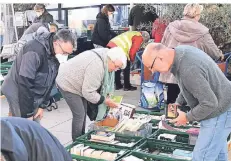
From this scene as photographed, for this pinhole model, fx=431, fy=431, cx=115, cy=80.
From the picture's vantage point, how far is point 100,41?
7.32 m

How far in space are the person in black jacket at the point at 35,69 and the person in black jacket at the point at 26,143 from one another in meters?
1.77

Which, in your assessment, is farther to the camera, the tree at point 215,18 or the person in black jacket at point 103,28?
the person in black jacket at point 103,28

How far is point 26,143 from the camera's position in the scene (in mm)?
1770

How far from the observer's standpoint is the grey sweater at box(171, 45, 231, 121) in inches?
118

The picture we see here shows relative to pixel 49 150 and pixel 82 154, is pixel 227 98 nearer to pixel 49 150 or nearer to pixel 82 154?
pixel 82 154

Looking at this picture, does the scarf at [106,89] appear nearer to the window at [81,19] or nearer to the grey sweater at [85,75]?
the grey sweater at [85,75]

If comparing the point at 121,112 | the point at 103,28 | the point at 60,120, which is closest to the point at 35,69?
the point at 121,112

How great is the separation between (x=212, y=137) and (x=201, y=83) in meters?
0.51

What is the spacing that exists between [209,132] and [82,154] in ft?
4.02

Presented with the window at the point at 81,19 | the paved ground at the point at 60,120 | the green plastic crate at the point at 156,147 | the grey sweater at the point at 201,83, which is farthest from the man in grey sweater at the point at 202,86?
the window at the point at 81,19

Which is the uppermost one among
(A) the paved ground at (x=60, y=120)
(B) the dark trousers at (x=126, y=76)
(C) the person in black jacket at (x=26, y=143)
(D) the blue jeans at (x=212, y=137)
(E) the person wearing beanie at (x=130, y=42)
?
(C) the person in black jacket at (x=26, y=143)

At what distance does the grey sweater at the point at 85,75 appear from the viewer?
3.99 m

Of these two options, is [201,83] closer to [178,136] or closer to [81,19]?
[178,136]

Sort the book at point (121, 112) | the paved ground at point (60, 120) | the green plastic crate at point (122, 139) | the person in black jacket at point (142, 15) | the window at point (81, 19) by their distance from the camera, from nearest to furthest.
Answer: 1. the green plastic crate at point (122, 139)
2. the book at point (121, 112)
3. the paved ground at point (60, 120)
4. the person in black jacket at point (142, 15)
5. the window at point (81, 19)
